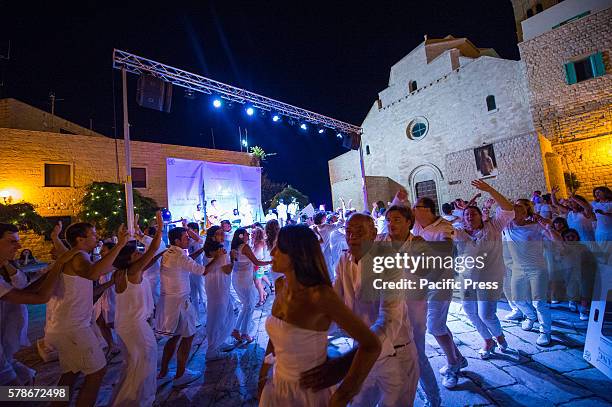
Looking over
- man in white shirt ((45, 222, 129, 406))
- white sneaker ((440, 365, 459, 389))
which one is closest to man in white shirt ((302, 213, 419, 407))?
white sneaker ((440, 365, 459, 389))

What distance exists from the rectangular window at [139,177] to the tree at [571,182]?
74.4 ft

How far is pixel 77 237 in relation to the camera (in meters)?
2.76

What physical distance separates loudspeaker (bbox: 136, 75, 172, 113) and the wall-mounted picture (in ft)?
52.1

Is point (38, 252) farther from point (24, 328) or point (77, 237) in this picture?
point (77, 237)

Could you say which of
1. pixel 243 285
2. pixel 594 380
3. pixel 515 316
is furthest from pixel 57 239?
pixel 515 316

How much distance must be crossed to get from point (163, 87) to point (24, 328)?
296 inches

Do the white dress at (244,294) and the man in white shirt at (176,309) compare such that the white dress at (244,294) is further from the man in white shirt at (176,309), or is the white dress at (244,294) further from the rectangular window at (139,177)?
the rectangular window at (139,177)

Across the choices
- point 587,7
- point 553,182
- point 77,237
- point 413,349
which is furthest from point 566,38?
point 77,237

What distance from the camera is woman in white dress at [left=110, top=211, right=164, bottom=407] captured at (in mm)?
2914

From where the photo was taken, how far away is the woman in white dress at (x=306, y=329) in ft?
4.50

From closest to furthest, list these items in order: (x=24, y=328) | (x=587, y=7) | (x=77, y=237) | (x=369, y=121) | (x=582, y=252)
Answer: (x=77, y=237) < (x=24, y=328) < (x=582, y=252) < (x=587, y=7) < (x=369, y=121)

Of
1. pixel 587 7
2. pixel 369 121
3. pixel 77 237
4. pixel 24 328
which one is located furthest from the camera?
pixel 369 121

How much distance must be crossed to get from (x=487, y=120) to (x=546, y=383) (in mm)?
18877

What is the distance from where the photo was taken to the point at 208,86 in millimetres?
10195
